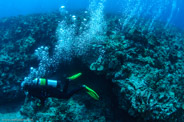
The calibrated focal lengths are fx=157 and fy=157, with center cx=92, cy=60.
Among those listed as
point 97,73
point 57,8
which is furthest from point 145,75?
point 57,8

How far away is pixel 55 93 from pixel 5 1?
2910 inches

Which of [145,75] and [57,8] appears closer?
[145,75]

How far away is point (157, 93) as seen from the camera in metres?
4.60

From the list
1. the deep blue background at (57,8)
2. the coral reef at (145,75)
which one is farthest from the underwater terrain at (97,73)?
the deep blue background at (57,8)

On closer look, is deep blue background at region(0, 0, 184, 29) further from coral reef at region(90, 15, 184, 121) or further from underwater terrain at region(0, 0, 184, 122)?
coral reef at region(90, 15, 184, 121)

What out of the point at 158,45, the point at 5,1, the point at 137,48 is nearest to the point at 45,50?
the point at 137,48

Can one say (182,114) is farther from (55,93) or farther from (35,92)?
(35,92)

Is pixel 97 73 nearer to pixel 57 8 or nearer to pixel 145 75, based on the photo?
pixel 145 75

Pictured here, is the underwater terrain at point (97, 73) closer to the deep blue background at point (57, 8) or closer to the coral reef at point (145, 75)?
the coral reef at point (145, 75)

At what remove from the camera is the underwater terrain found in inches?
183

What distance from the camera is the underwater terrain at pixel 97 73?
464cm

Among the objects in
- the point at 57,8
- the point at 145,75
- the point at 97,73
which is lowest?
the point at 145,75

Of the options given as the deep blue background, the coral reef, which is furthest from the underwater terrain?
the deep blue background

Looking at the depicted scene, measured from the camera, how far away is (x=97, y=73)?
230 inches
